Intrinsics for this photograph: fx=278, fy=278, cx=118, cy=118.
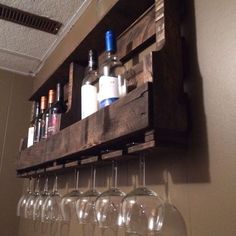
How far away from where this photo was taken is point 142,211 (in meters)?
0.65

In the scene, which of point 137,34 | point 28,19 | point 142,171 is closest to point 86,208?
point 142,171

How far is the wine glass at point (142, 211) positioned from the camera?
63 cm

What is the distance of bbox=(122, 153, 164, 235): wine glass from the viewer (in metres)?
0.63

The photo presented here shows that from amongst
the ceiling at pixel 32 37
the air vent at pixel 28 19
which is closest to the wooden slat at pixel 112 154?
the ceiling at pixel 32 37

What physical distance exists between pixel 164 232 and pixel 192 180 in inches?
5.3

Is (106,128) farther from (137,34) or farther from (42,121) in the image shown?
(42,121)

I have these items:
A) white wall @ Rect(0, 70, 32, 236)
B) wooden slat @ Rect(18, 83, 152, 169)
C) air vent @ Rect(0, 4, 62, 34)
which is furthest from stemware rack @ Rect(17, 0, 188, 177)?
white wall @ Rect(0, 70, 32, 236)

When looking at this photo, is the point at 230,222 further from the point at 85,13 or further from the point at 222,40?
the point at 85,13

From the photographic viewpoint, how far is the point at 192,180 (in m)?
0.62

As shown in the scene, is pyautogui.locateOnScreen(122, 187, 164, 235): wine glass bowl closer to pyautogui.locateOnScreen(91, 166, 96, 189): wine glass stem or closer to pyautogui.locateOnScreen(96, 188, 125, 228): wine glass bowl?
pyautogui.locateOnScreen(96, 188, 125, 228): wine glass bowl

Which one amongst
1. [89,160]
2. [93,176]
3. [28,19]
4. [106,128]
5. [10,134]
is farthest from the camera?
[10,134]

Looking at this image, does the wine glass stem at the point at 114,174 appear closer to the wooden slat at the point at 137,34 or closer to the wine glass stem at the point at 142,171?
the wine glass stem at the point at 142,171

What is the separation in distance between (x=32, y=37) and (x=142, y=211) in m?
1.37

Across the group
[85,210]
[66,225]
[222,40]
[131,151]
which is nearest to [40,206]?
[66,225]
